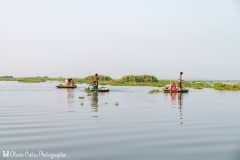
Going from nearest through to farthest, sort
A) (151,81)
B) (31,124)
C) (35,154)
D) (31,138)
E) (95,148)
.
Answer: (35,154) → (95,148) → (31,138) → (31,124) → (151,81)

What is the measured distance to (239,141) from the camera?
51.0 feet

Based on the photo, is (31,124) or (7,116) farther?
(7,116)

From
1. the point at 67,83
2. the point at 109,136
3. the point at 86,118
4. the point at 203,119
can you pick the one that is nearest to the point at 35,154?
the point at 109,136

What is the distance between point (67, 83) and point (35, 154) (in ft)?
161

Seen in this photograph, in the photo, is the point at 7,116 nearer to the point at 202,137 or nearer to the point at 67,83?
the point at 202,137

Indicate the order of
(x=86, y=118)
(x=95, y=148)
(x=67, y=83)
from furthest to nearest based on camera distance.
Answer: (x=67, y=83) < (x=86, y=118) < (x=95, y=148)

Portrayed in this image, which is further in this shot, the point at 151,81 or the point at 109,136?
the point at 151,81

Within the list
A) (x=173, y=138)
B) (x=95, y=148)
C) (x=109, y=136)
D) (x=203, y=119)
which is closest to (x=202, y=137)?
(x=173, y=138)

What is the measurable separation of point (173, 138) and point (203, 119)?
7.48 metres

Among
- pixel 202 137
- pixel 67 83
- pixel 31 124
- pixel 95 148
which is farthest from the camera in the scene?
pixel 67 83

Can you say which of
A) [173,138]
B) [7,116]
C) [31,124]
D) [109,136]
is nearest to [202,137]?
[173,138]

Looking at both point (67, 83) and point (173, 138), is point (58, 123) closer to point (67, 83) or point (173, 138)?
point (173, 138)

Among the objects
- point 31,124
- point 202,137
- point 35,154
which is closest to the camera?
point 35,154

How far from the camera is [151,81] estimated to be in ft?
294
